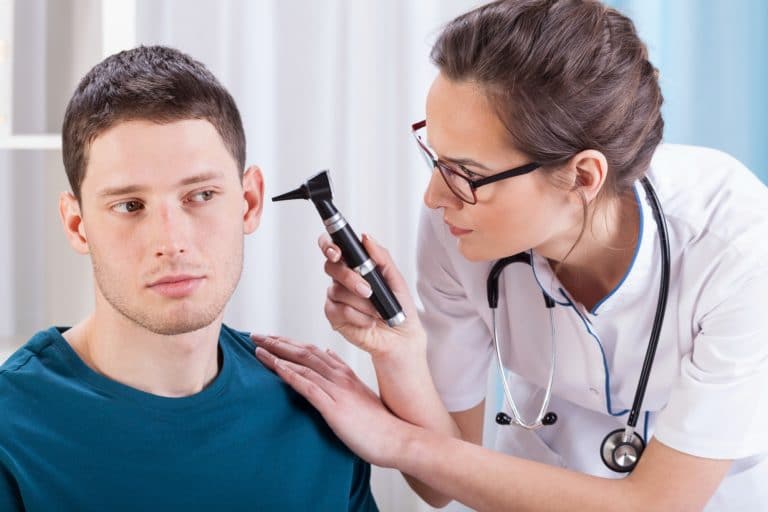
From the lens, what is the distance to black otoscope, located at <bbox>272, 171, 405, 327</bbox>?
1.35 meters

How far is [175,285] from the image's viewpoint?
1279 millimetres

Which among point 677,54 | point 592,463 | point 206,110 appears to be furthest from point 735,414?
point 677,54

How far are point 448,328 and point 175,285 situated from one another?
61 cm

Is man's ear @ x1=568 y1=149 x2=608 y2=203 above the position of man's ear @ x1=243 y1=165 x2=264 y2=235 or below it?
above

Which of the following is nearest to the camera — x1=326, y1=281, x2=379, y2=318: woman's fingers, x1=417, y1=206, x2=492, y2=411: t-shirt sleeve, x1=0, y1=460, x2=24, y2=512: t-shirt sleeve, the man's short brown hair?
x1=0, y1=460, x2=24, y2=512: t-shirt sleeve

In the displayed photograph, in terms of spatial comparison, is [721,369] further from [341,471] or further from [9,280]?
[9,280]

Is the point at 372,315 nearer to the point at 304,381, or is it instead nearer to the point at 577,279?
the point at 304,381

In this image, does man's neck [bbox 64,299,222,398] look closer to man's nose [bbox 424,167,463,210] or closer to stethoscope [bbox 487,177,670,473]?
man's nose [bbox 424,167,463,210]

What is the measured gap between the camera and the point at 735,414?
1401 mm

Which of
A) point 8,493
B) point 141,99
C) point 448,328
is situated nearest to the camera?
point 8,493

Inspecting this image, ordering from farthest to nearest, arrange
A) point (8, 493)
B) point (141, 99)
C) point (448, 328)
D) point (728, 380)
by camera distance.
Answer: point (448, 328)
point (728, 380)
point (141, 99)
point (8, 493)

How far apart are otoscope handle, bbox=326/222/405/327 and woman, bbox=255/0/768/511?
0.02 meters

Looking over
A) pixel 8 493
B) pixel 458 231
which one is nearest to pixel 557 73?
pixel 458 231

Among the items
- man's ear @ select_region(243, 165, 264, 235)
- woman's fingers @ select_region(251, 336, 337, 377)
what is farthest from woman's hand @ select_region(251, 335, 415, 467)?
man's ear @ select_region(243, 165, 264, 235)
